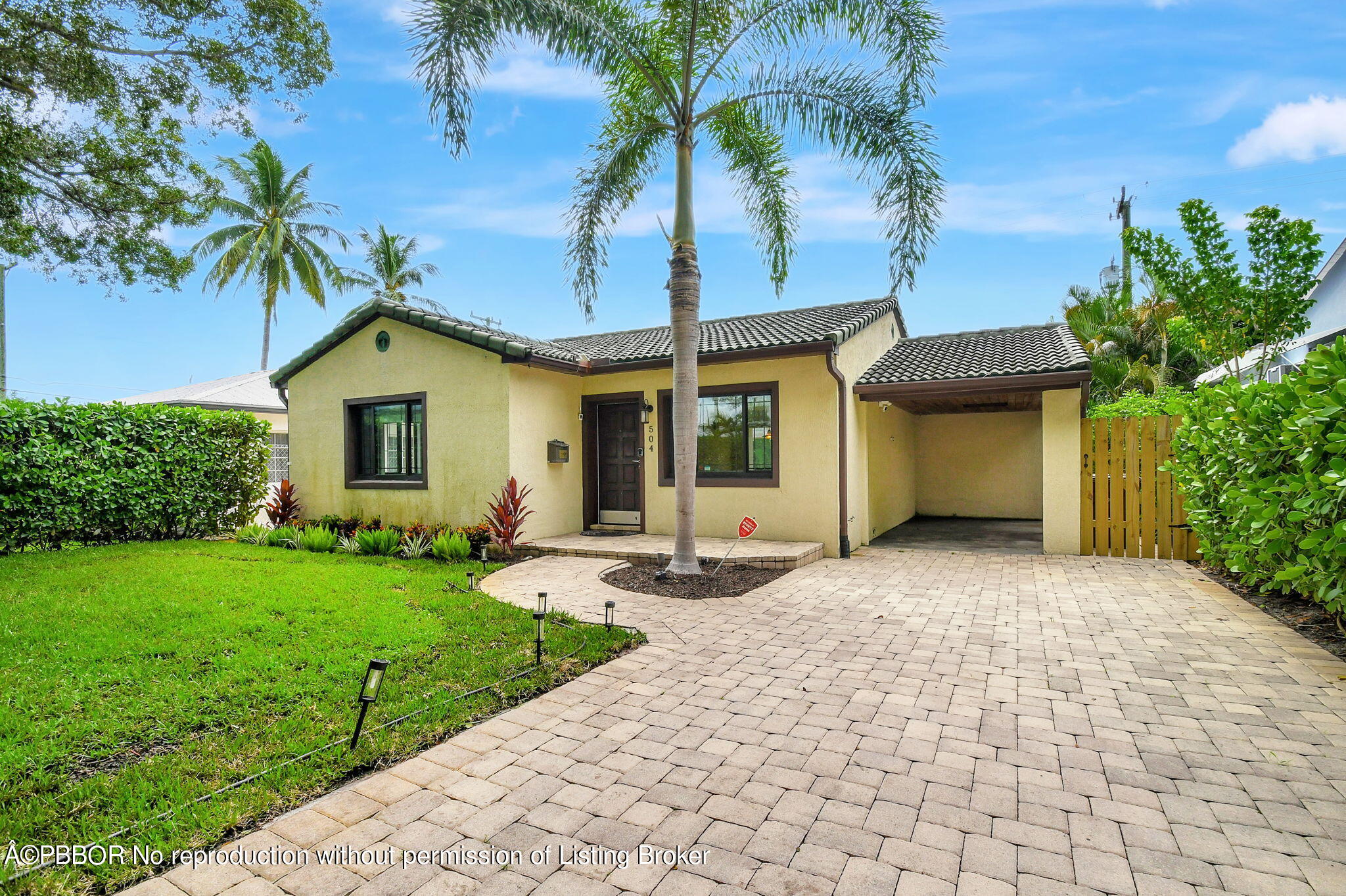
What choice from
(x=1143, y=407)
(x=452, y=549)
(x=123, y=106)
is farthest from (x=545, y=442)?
(x=1143, y=407)

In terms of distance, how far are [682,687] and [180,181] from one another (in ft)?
30.3

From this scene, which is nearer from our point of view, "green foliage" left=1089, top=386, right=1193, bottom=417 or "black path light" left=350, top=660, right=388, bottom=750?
"black path light" left=350, top=660, right=388, bottom=750

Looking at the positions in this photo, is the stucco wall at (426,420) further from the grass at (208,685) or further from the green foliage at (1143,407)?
the green foliage at (1143,407)

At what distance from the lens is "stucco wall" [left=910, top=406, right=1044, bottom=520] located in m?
13.6

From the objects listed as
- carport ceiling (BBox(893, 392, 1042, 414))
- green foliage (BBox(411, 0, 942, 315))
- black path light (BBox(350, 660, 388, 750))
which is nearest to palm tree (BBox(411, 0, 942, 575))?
green foliage (BBox(411, 0, 942, 315))

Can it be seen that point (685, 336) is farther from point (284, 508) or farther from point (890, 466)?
point (284, 508)

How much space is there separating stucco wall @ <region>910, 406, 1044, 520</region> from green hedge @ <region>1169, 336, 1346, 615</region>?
6.83 meters

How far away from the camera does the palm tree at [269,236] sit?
21.9 m

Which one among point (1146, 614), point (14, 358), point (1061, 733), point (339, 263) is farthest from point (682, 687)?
point (339, 263)

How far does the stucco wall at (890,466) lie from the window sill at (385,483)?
7.40 meters

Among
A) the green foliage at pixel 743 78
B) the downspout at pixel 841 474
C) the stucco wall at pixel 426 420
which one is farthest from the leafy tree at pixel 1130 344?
the stucco wall at pixel 426 420

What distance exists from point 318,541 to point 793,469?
24.1ft

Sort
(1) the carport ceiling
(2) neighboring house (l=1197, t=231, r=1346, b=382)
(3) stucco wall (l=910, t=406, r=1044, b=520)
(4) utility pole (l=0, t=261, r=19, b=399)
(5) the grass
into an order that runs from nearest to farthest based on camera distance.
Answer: (5) the grass, (1) the carport ceiling, (2) neighboring house (l=1197, t=231, r=1346, b=382), (4) utility pole (l=0, t=261, r=19, b=399), (3) stucco wall (l=910, t=406, r=1044, b=520)

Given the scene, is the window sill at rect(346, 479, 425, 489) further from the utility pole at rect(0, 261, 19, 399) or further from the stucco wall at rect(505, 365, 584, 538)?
the utility pole at rect(0, 261, 19, 399)
